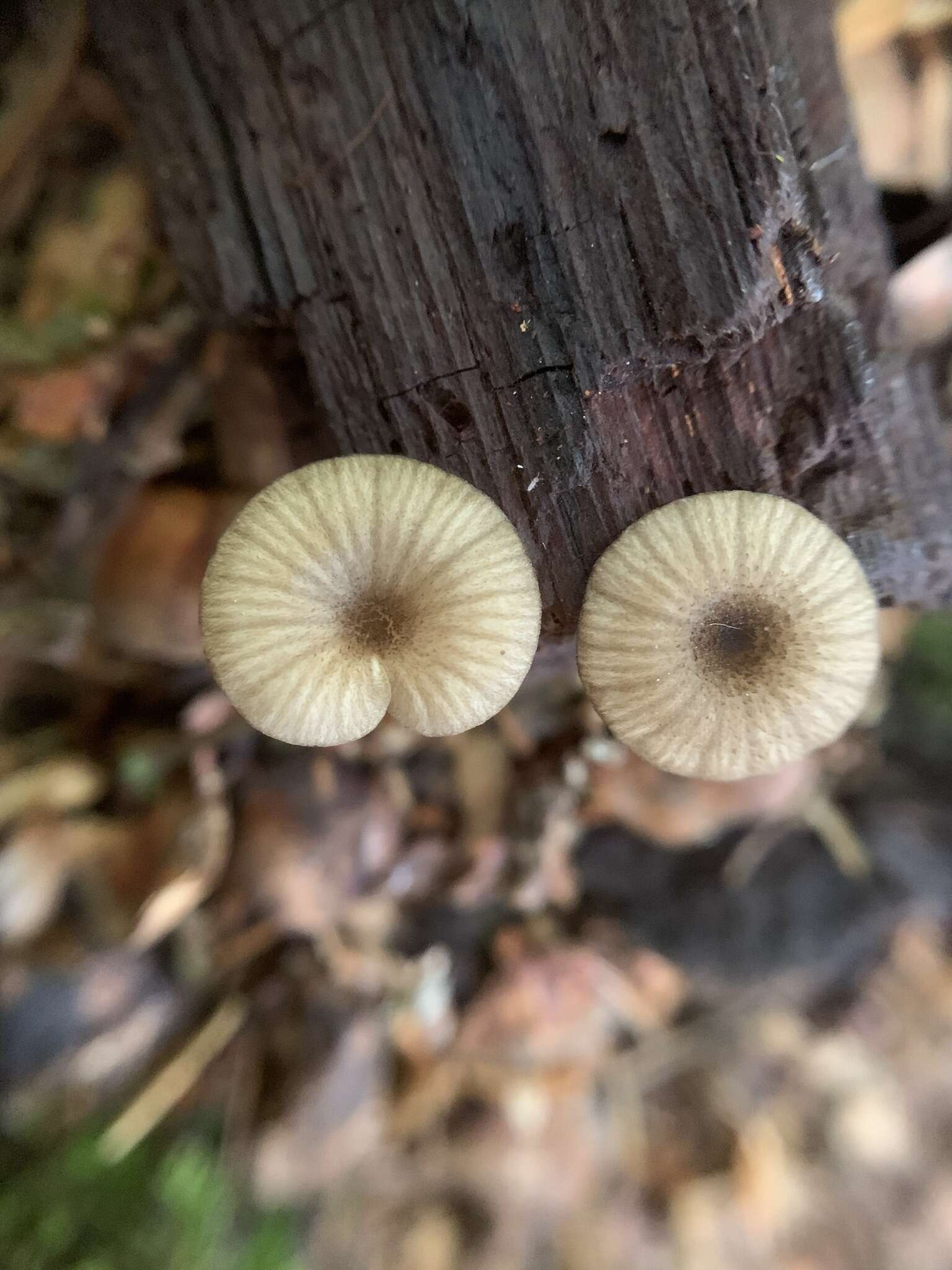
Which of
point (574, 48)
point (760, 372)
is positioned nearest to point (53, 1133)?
point (760, 372)

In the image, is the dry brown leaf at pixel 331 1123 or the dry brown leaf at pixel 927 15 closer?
the dry brown leaf at pixel 927 15

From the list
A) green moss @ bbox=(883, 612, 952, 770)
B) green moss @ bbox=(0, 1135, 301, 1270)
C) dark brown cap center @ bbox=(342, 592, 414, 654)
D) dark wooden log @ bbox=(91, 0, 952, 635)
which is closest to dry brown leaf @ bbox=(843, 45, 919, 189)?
dark wooden log @ bbox=(91, 0, 952, 635)

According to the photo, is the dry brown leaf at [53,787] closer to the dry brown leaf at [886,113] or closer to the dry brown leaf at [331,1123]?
the dry brown leaf at [331,1123]

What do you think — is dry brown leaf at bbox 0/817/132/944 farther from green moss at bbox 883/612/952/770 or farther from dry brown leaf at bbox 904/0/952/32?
dry brown leaf at bbox 904/0/952/32

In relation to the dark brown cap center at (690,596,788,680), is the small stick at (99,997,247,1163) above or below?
below

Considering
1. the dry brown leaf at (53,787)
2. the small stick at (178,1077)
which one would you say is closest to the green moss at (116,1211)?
the small stick at (178,1077)

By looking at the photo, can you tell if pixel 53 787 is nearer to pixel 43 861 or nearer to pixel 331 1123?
pixel 43 861

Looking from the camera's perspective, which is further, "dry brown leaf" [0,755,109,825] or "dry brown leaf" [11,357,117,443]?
"dry brown leaf" [0,755,109,825]
